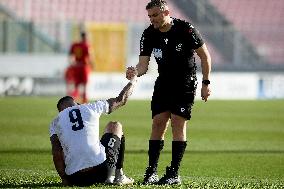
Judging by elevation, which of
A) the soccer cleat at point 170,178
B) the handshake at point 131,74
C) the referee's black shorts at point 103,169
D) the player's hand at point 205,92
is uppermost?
the handshake at point 131,74

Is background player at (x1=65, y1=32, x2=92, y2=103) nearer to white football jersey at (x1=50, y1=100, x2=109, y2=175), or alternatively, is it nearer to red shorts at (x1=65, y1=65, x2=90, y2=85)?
red shorts at (x1=65, y1=65, x2=90, y2=85)

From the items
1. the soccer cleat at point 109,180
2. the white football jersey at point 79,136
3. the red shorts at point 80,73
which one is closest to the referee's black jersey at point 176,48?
the white football jersey at point 79,136

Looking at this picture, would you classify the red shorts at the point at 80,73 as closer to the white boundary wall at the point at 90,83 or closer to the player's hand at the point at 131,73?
the white boundary wall at the point at 90,83

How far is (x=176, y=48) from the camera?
9.53m

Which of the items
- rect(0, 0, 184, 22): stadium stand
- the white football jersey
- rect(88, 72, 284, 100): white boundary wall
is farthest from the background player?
the white football jersey

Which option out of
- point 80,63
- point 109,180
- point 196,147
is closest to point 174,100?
point 109,180

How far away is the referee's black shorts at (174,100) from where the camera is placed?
9555 mm

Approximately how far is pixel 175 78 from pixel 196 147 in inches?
208

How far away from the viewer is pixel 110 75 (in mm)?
31844

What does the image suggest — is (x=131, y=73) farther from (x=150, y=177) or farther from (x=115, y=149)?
(x=150, y=177)

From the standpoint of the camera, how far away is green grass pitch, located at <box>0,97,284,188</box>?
10.2 meters

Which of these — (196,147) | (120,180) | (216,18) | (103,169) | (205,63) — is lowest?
(196,147)

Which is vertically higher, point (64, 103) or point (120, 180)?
point (64, 103)

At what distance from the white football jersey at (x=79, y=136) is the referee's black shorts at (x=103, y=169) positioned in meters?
0.06
